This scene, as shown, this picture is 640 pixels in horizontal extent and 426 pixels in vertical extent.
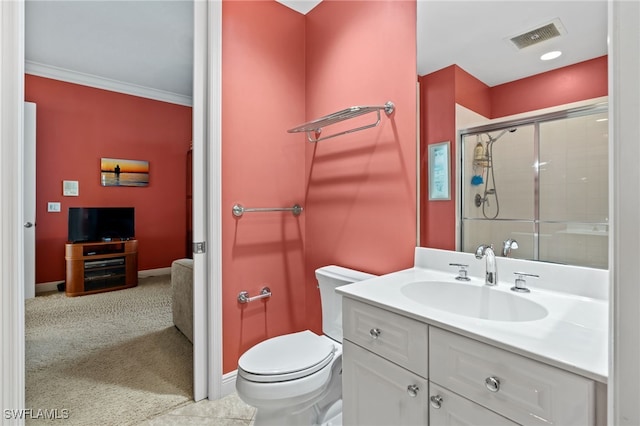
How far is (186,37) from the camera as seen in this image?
9.11 feet

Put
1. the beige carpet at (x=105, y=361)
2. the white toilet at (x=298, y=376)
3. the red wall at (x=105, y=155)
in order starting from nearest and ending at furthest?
the white toilet at (x=298, y=376)
the beige carpet at (x=105, y=361)
the red wall at (x=105, y=155)

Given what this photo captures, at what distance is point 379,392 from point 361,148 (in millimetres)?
1206

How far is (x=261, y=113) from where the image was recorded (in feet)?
6.23

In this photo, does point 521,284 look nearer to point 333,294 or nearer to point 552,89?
point 552,89

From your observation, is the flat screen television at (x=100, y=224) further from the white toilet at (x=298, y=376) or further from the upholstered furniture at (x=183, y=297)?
the white toilet at (x=298, y=376)

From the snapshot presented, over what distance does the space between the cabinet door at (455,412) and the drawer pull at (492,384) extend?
0.06 meters

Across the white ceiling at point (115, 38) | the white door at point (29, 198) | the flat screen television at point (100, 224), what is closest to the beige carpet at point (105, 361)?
the white door at point (29, 198)

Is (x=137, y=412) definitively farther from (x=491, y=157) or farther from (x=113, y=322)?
(x=491, y=157)

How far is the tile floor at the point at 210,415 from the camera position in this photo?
1503mm

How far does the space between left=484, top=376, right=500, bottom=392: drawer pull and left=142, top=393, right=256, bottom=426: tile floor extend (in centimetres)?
125

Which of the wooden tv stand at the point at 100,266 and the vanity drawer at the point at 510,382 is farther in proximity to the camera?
the wooden tv stand at the point at 100,266

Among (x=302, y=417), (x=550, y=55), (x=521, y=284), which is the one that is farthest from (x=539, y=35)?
(x=302, y=417)

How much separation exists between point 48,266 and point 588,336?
5.03m

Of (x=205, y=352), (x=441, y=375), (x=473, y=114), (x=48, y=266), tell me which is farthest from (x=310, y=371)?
(x=48, y=266)
